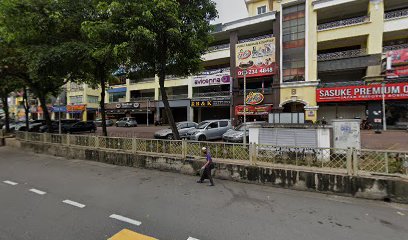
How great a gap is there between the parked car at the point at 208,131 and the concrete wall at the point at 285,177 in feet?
20.4

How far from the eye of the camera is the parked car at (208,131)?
15545 millimetres

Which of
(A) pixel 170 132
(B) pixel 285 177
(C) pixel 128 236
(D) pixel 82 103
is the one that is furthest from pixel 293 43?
(D) pixel 82 103

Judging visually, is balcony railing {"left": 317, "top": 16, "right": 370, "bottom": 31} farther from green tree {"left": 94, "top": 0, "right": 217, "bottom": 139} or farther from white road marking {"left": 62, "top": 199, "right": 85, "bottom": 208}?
white road marking {"left": 62, "top": 199, "right": 85, "bottom": 208}

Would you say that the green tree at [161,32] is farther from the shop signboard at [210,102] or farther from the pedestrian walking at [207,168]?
the shop signboard at [210,102]

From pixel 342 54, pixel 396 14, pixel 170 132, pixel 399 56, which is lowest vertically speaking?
pixel 170 132

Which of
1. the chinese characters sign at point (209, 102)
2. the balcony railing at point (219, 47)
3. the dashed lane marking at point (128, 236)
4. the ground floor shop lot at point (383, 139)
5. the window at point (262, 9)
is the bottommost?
the dashed lane marking at point (128, 236)

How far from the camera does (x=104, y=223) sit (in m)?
4.56

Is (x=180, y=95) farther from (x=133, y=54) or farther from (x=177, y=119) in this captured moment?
(x=133, y=54)

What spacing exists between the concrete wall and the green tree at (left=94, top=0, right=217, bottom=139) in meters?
2.53

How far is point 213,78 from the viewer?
30.3m

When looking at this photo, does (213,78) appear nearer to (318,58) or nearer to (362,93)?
(318,58)

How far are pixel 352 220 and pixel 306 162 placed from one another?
2349 mm

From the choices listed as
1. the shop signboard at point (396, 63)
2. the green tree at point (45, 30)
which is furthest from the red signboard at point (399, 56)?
the green tree at point (45, 30)

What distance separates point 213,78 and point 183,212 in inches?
1042
